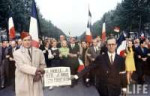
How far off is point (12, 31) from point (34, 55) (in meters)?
6.09

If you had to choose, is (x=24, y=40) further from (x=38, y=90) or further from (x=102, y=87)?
(x=102, y=87)

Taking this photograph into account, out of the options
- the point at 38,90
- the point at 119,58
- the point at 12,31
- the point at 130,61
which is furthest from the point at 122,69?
the point at 130,61

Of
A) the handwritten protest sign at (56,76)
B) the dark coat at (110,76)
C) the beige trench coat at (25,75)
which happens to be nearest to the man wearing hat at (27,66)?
the beige trench coat at (25,75)

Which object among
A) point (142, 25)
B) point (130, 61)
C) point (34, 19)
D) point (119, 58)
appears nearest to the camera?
point (119, 58)

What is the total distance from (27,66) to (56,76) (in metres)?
0.92

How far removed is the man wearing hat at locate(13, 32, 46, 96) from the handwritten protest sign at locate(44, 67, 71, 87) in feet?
1.90

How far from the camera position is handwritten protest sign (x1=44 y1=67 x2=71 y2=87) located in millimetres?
8461

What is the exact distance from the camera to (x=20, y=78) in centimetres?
782

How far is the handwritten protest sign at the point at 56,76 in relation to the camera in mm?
8461

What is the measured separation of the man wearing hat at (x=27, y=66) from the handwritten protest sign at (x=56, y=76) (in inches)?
22.8

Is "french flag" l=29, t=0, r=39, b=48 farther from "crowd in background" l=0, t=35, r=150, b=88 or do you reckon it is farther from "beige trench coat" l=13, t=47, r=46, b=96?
"crowd in background" l=0, t=35, r=150, b=88

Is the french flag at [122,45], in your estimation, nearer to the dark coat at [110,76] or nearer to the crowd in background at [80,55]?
the dark coat at [110,76]

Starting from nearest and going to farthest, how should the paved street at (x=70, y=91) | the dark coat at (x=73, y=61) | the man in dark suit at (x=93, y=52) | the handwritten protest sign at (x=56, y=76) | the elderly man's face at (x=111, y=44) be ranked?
the elderly man's face at (x=111, y=44) < the handwritten protest sign at (x=56, y=76) < the paved street at (x=70, y=91) < the dark coat at (x=73, y=61) < the man in dark suit at (x=93, y=52)

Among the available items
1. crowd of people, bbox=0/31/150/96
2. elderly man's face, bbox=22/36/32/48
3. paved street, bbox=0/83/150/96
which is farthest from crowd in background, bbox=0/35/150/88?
elderly man's face, bbox=22/36/32/48
